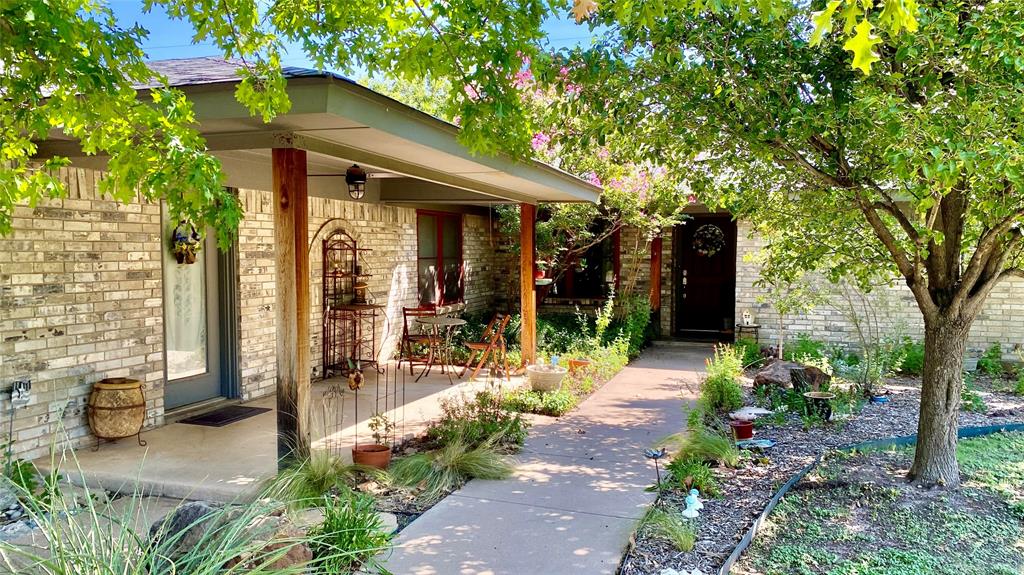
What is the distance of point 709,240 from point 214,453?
973 cm

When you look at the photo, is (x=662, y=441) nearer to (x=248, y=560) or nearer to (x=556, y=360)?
(x=556, y=360)

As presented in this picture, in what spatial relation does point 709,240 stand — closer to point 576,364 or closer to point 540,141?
point 540,141

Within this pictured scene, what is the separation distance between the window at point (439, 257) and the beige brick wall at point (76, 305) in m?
5.17

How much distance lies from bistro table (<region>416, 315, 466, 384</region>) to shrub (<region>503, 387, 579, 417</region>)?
1447 mm

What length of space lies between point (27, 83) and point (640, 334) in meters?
9.74

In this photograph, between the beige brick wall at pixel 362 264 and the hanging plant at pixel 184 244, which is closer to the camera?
the hanging plant at pixel 184 244

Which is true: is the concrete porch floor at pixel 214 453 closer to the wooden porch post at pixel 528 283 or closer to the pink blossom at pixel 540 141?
the wooden porch post at pixel 528 283

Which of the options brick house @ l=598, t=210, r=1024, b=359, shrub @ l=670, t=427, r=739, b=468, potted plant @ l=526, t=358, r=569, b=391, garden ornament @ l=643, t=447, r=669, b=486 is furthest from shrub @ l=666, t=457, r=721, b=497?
brick house @ l=598, t=210, r=1024, b=359

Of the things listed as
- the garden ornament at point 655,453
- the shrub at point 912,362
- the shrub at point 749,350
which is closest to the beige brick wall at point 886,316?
the shrub at point 912,362

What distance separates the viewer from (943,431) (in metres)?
5.12

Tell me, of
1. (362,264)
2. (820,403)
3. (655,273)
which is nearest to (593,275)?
(655,273)

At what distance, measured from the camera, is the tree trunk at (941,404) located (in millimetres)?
5117

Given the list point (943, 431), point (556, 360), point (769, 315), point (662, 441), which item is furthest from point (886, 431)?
point (769, 315)

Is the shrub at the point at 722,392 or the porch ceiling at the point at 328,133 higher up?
the porch ceiling at the point at 328,133
